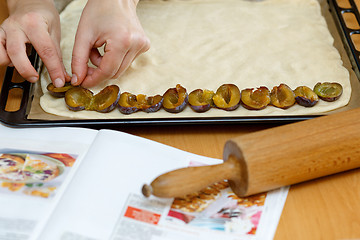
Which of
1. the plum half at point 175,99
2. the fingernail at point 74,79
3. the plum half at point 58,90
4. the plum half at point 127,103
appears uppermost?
the fingernail at point 74,79

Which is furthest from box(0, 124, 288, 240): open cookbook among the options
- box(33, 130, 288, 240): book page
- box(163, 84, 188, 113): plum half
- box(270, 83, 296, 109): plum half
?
box(270, 83, 296, 109): plum half

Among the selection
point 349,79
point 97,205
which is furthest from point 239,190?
point 349,79

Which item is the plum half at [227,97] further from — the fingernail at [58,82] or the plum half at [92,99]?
the fingernail at [58,82]

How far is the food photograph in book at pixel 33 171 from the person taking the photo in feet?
2.81

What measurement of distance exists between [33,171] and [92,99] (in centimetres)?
24

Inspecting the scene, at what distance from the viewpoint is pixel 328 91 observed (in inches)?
41.8

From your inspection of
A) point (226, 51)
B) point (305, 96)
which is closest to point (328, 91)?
point (305, 96)

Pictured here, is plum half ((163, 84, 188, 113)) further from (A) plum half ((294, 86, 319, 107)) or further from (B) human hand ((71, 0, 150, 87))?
(A) plum half ((294, 86, 319, 107))

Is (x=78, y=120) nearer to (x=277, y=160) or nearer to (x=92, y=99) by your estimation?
(x=92, y=99)

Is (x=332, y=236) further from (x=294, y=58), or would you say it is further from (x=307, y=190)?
(x=294, y=58)

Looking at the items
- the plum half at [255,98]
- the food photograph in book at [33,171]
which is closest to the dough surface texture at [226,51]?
the plum half at [255,98]

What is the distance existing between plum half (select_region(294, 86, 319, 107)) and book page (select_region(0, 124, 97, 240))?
0.46 m

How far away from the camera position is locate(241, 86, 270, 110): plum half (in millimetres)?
1024

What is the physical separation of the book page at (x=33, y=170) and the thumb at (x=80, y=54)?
15cm
